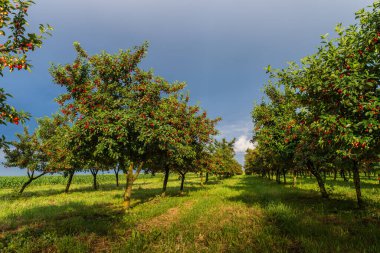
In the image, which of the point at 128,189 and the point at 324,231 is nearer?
the point at 324,231

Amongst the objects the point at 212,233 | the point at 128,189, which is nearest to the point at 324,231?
the point at 212,233

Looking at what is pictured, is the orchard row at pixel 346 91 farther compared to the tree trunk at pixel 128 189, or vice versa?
the tree trunk at pixel 128 189

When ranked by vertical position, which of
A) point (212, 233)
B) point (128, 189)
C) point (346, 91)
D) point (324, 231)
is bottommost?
point (212, 233)

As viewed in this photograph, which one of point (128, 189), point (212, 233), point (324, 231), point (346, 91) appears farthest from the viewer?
point (128, 189)

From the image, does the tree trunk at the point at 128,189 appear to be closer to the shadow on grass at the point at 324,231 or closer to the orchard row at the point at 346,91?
the shadow on grass at the point at 324,231

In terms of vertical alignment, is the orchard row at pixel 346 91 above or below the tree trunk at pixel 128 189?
above

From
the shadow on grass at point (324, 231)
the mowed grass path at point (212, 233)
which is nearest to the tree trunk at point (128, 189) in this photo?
the mowed grass path at point (212, 233)

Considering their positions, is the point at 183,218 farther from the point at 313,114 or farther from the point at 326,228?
the point at 313,114

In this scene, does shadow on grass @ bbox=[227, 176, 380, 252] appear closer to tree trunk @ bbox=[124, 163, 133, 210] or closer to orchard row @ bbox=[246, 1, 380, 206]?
orchard row @ bbox=[246, 1, 380, 206]

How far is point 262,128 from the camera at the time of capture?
21.8 meters

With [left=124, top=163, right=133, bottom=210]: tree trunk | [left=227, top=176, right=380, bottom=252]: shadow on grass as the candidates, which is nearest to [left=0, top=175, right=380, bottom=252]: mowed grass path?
[left=227, top=176, right=380, bottom=252]: shadow on grass

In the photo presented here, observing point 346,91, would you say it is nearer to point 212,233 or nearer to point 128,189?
point 212,233

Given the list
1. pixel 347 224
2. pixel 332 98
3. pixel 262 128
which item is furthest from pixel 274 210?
pixel 262 128

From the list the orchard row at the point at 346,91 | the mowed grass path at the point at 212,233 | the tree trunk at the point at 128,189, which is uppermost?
the orchard row at the point at 346,91
